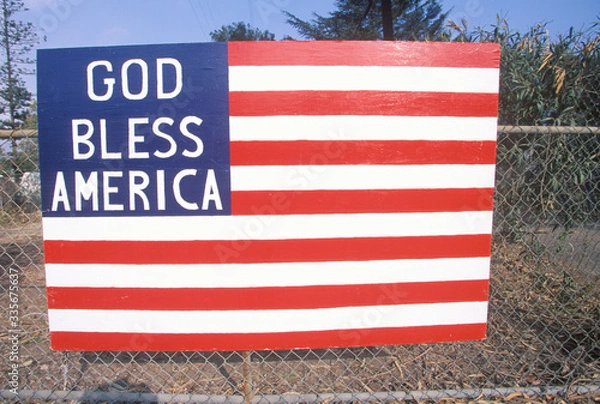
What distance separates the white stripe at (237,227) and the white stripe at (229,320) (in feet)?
1.35

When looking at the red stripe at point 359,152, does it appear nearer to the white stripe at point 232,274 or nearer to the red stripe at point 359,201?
the red stripe at point 359,201

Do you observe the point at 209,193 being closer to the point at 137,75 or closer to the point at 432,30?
the point at 137,75

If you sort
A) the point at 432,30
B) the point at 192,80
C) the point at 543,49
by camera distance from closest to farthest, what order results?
the point at 192,80 < the point at 543,49 < the point at 432,30

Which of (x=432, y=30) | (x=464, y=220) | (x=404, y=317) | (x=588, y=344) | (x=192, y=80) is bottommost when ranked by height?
(x=588, y=344)

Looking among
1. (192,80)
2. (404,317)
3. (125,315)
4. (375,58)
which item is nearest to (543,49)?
(375,58)

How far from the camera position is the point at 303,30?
71.3 feet

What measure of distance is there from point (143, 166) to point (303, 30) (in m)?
22.9

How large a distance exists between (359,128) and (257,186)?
2.02 feet

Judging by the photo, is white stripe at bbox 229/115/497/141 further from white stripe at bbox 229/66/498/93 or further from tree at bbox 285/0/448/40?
tree at bbox 285/0/448/40

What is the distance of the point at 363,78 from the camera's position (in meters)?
1.73

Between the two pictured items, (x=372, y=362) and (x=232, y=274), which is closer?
(x=232, y=274)

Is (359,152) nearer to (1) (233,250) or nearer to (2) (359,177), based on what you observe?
(2) (359,177)

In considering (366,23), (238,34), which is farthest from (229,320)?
(238,34)

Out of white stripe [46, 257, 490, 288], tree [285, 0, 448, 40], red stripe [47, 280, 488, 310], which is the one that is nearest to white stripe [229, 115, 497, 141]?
white stripe [46, 257, 490, 288]
